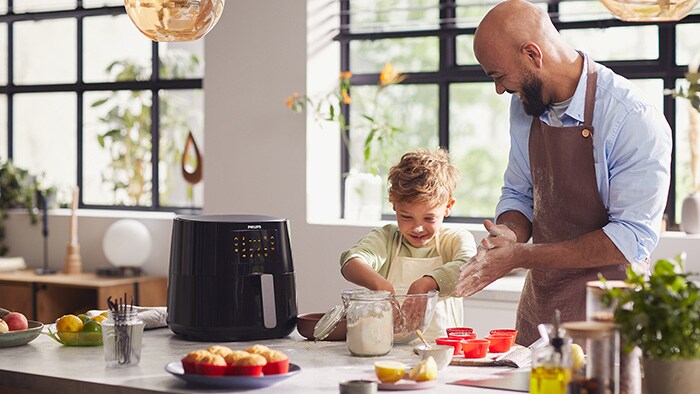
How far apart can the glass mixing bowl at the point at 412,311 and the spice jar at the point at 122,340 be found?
2.01 ft

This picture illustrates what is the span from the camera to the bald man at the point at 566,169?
2.85m

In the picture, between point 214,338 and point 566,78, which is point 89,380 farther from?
point 566,78

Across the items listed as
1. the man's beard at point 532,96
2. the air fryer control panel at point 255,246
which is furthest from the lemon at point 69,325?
the man's beard at point 532,96

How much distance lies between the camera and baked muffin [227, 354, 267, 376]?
218cm

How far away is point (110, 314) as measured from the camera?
8.07 ft

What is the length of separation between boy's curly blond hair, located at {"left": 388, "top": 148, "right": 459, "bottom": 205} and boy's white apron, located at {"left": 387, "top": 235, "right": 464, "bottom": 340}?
0.62ft

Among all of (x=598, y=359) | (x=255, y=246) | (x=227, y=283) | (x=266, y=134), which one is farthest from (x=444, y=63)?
(x=598, y=359)

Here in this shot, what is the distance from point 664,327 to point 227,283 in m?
1.19

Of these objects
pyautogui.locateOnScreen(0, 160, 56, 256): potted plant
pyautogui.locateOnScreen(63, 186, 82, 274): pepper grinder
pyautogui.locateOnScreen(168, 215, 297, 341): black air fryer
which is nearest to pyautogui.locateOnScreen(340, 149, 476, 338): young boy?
pyautogui.locateOnScreen(168, 215, 297, 341): black air fryer

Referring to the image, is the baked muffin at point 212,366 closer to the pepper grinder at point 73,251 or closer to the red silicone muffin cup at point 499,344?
the red silicone muffin cup at point 499,344

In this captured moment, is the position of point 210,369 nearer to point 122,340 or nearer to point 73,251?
A: point 122,340

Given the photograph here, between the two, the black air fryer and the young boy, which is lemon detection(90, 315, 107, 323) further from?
the young boy

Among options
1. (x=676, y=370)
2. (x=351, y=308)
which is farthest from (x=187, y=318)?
(x=676, y=370)

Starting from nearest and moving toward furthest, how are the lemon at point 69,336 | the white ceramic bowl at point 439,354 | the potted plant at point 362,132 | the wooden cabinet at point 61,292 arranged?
the white ceramic bowl at point 439,354 < the lemon at point 69,336 < the potted plant at point 362,132 < the wooden cabinet at point 61,292
